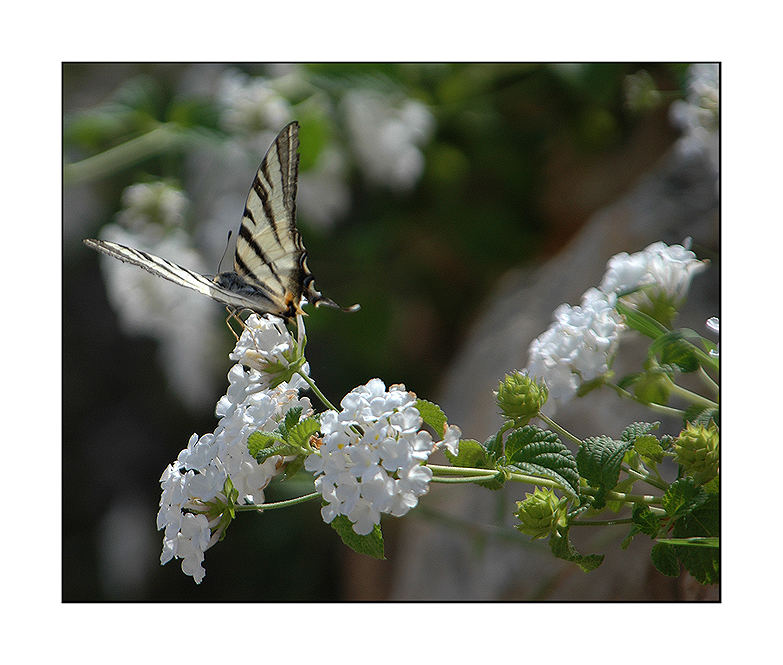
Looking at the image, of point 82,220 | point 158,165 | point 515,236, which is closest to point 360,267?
point 515,236

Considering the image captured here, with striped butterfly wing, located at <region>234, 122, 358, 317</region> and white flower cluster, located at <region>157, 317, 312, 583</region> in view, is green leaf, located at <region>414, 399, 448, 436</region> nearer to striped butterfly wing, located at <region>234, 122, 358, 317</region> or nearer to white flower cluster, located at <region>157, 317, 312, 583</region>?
white flower cluster, located at <region>157, 317, 312, 583</region>

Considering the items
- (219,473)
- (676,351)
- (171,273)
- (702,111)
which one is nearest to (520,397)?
(676,351)

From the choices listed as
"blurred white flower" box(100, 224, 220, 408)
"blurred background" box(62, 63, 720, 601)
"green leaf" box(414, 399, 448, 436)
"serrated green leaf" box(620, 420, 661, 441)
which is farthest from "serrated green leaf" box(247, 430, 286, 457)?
"blurred white flower" box(100, 224, 220, 408)

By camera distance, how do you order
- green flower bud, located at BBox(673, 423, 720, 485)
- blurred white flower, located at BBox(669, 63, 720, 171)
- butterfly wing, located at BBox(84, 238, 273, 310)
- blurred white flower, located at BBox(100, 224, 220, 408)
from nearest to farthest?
green flower bud, located at BBox(673, 423, 720, 485), butterfly wing, located at BBox(84, 238, 273, 310), blurred white flower, located at BBox(669, 63, 720, 171), blurred white flower, located at BBox(100, 224, 220, 408)

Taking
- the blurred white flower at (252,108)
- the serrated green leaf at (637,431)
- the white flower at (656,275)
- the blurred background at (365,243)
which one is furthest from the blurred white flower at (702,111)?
the blurred white flower at (252,108)

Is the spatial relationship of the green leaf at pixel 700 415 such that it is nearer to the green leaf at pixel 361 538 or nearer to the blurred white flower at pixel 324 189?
the green leaf at pixel 361 538

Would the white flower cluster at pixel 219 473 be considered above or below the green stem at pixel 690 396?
below

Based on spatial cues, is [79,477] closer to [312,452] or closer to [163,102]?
[163,102]
